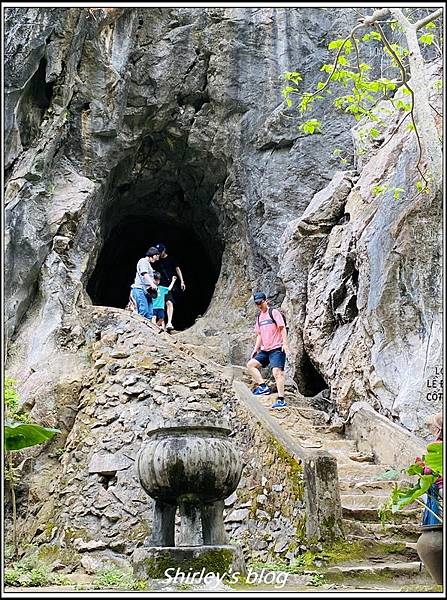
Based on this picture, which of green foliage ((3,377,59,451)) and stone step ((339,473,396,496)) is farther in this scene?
stone step ((339,473,396,496))

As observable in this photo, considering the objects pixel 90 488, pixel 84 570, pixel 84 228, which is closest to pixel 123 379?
pixel 90 488

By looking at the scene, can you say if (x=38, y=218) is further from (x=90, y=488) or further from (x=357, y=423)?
(x=357, y=423)

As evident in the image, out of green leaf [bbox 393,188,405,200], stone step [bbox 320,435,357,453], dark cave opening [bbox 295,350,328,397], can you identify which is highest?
green leaf [bbox 393,188,405,200]

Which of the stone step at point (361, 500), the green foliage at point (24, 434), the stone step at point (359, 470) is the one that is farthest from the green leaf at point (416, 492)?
the stone step at point (359, 470)

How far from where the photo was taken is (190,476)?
19.5 feet

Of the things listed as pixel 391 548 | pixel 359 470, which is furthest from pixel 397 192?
pixel 391 548

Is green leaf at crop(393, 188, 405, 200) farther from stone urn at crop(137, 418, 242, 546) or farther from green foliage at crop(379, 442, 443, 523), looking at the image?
green foliage at crop(379, 442, 443, 523)

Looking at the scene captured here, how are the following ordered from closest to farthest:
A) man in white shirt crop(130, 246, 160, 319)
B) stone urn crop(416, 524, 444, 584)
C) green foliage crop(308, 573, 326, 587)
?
stone urn crop(416, 524, 444, 584) → green foliage crop(308, 573, 326, 587) → man in white shirt crop(130, 246, 160, 319)

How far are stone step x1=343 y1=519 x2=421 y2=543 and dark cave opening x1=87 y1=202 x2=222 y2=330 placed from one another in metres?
13.0

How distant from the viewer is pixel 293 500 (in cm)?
744

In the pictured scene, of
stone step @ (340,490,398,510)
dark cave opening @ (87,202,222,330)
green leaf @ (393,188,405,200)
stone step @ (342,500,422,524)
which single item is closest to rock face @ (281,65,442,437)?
green leaf @ (393,188,405,200)

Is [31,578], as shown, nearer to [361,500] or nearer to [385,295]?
[361,500]

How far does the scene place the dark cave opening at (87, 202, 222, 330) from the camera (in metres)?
20.5

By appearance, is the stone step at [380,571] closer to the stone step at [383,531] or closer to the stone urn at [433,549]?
the stone step at [383,531]
